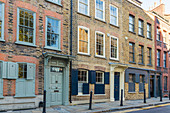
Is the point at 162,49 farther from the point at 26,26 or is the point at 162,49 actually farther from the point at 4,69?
the point at 4,69

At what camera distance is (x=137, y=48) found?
69.9ft

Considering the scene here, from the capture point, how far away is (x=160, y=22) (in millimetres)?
25875

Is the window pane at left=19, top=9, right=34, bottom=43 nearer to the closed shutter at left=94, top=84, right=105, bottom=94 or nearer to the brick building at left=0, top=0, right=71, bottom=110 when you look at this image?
the brick building at left=0, top=0, right=71, bottom=110

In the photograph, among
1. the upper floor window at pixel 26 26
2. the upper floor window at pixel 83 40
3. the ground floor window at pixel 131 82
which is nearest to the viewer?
the upper floor window at pixel 26 26

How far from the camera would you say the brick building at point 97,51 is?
1464 cm

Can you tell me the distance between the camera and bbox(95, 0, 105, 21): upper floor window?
1676cm

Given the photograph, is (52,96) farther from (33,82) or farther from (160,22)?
(160,22)

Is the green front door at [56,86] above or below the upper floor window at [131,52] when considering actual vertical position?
below

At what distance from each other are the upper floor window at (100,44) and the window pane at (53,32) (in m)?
4.28

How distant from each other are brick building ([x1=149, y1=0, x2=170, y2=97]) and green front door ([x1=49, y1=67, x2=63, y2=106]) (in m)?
14.7

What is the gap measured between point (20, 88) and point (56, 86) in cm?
273

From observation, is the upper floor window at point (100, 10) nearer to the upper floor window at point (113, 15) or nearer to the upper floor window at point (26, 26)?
the upper floor window at point (113, 15)

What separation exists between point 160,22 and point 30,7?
1970 centimetres

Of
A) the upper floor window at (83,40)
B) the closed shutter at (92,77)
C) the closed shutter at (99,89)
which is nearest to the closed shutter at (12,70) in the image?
the upper floor window at (83,40)
